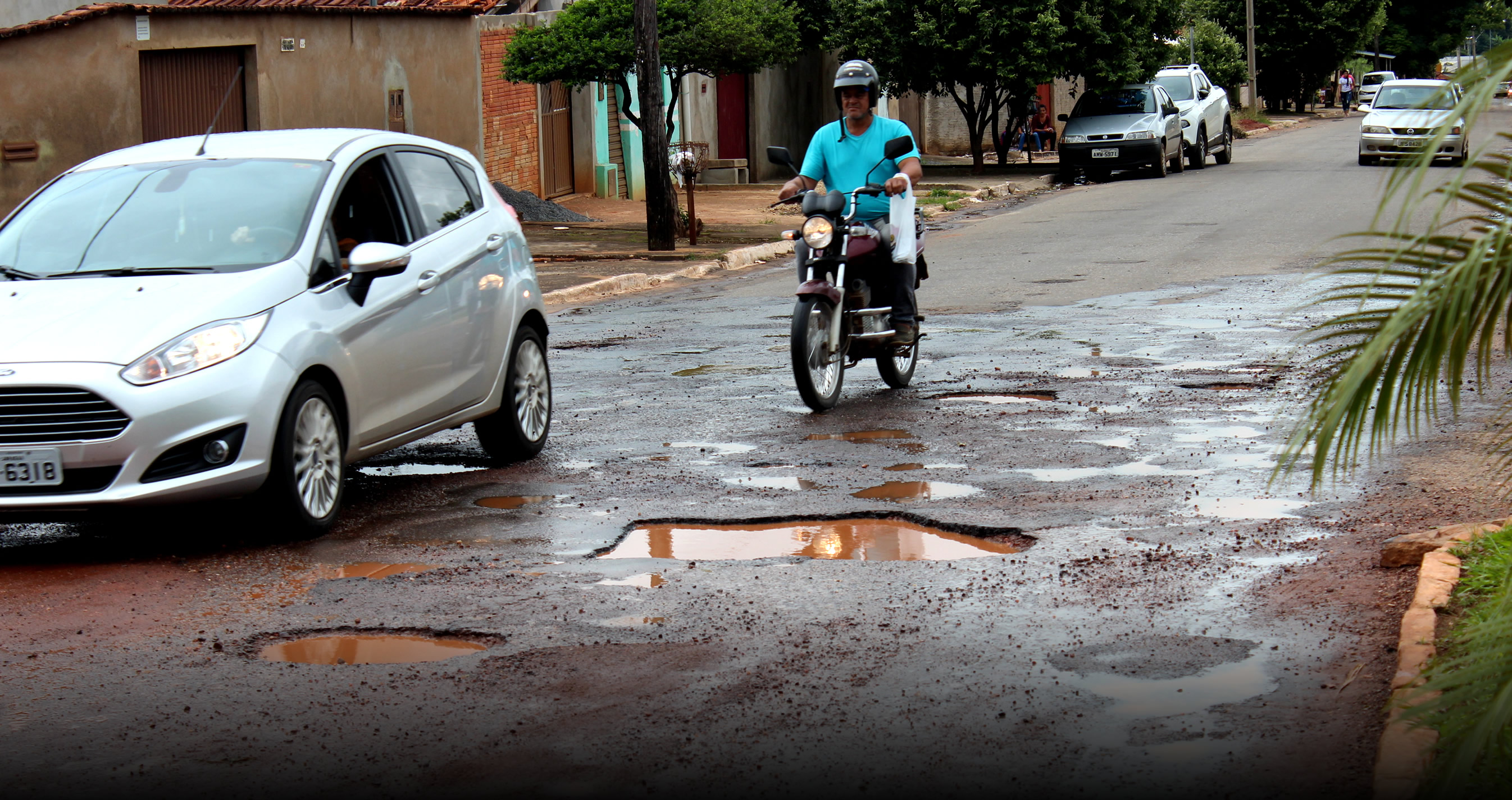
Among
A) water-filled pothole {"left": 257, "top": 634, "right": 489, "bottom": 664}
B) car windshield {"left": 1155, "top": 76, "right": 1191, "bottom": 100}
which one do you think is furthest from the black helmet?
car windshield {"left": 1155, "top": 76, "right": 1191, "bottom": 100}

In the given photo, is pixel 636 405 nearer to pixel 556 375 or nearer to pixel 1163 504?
pixel 556 375

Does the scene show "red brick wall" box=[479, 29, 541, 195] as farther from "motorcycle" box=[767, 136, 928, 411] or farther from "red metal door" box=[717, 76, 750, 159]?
"motorcycle" box=[767, 136, 928, 411]

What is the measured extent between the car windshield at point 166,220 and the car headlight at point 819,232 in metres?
2.93

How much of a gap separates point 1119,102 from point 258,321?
26694 millimetres

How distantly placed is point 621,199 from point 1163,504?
73.0ft

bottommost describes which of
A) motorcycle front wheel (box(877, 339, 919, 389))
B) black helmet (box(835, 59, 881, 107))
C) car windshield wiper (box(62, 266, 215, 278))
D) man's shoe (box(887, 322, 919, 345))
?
motorcycle front wheel (box(877, 339, 919, 389))

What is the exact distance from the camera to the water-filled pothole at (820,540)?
6176 mm

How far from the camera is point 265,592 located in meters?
5.78

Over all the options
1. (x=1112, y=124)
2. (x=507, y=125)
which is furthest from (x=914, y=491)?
(x=1112, y=124)

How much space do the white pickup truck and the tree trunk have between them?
1549 cm

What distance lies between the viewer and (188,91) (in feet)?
59.3

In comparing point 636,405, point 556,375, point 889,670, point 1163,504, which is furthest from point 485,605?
point 556,375

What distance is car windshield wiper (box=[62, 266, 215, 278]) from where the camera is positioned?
22.1 ft

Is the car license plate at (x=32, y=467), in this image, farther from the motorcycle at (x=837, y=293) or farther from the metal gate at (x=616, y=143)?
the metal gate at (x=616, y=143)
